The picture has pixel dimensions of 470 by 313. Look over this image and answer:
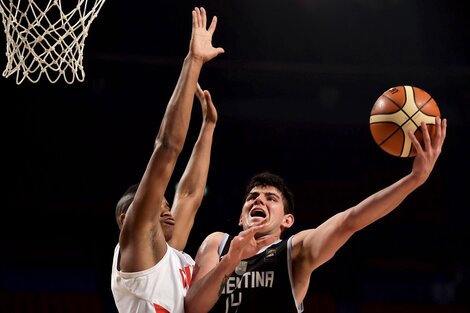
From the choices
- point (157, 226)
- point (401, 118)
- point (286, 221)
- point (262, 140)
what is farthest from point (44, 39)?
point (262, 140)

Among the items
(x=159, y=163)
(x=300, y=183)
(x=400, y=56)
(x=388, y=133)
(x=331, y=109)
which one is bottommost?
(x=159, y=163)

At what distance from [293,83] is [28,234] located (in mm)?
3940

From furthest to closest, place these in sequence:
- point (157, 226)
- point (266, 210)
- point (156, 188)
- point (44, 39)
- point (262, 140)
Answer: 1. point (262, 140)
2. point (44, 39)
3. point (266, 210)
4. point (157, 226)
5. point (156, 188)

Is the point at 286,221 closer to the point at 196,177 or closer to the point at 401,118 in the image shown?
the point at 196,177

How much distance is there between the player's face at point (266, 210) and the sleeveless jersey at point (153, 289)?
21.9 inches

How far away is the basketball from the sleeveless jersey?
113cm

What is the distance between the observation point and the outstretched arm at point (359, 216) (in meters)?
2.84

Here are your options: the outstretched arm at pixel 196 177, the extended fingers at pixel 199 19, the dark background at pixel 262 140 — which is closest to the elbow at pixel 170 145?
the extended fingers at pixel 199 19

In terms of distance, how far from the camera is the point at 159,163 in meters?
2.96

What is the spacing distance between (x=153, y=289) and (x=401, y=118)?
1.35 metres

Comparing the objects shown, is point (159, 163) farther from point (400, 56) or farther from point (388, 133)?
point (400, 56)

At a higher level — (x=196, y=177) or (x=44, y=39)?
(x=44, y=39)

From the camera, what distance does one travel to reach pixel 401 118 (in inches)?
125

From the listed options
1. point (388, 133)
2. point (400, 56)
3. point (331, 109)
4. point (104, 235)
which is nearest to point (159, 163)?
point (388, 133)
